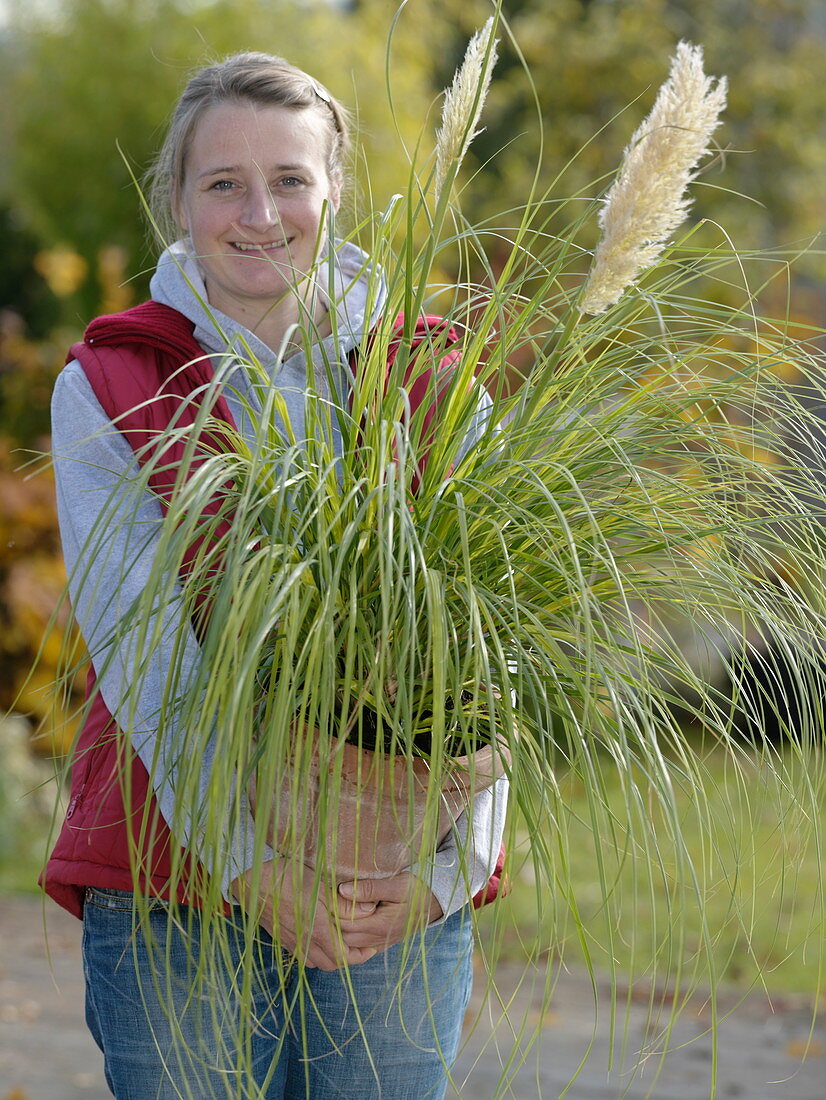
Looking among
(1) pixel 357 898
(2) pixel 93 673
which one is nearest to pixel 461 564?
(1) pixel 357 898

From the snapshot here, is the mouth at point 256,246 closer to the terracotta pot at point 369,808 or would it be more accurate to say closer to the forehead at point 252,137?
the forehead at point 252,137

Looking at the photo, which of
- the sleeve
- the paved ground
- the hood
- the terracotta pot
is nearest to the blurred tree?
the paved ground

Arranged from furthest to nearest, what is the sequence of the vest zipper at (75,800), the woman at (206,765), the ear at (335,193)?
the ear at (335,193), the vest zipper at (75,800), the woman at (206,765)

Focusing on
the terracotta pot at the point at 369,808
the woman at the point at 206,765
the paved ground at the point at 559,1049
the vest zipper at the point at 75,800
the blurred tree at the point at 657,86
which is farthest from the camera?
the blurred tree at the point at 657,86

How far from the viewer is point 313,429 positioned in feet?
4.32

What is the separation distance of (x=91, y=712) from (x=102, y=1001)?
343 mm

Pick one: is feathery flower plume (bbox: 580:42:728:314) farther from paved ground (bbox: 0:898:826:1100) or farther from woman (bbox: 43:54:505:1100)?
paved ground (bbox: 0:898:826:1100)

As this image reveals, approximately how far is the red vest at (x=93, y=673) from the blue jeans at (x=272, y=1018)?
0.05 metres

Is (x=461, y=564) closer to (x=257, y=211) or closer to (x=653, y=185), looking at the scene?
(x=653, y=185)

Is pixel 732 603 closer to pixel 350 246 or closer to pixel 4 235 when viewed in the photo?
pixel 350 246

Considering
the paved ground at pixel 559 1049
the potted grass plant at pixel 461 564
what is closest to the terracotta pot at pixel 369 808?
the potted grass plant at pixel 461 564

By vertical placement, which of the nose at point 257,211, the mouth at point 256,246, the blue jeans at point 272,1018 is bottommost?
the blue jeans at point 272,1018

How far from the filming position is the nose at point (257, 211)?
152 cm

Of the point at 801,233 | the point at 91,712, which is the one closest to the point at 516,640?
the point at 91,712
